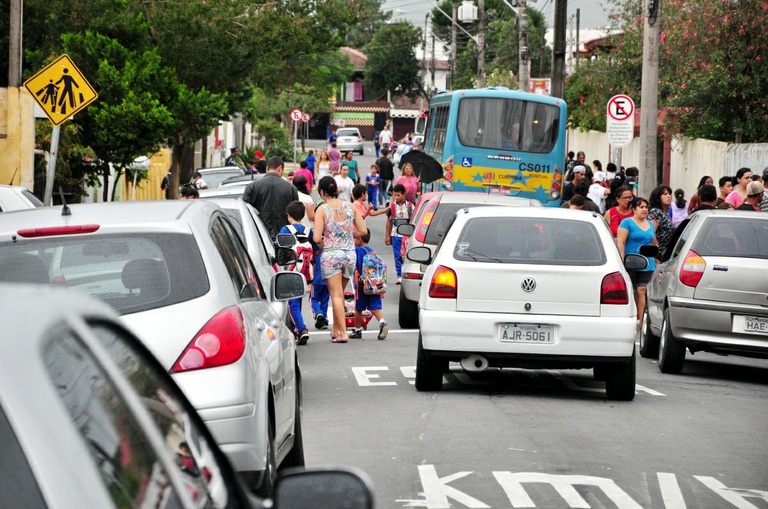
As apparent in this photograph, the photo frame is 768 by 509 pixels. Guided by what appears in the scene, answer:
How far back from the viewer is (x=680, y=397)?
11320mm

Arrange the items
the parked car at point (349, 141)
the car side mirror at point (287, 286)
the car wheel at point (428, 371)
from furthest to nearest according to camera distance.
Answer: the parked car at point (349, 141) → the car wheel at point (428, 371) → the car side mirror at point (287, 286)

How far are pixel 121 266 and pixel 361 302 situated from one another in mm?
9556

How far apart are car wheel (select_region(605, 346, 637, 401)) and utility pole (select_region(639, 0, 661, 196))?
12.5 m

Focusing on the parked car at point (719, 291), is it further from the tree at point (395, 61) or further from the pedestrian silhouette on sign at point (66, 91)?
the tree at point (395, 61)

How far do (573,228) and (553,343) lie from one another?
1003 millimetres

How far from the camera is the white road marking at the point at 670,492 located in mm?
7121

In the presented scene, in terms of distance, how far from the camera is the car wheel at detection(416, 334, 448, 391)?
427 inches

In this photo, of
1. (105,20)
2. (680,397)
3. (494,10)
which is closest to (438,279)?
(680,397)

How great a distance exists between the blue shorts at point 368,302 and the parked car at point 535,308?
14.3 ft

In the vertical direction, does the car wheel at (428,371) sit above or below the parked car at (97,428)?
below

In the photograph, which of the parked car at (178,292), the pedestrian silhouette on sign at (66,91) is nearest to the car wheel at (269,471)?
the parked car at (178,292)

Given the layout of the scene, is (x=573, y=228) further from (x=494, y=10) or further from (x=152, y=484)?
(x=494, y=10)

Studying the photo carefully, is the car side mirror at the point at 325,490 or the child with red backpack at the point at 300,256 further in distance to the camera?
the child with red backpack at the point at 300,256

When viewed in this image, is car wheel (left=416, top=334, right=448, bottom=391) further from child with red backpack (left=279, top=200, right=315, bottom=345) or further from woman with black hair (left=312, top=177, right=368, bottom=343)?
child with red backpack (left=279, top=200, right=315, bottom=345)
